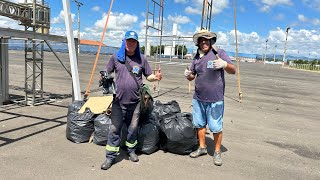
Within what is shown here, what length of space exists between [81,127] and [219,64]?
2.61 meters

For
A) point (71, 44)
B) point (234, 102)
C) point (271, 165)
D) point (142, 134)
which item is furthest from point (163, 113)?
point (234, 102)

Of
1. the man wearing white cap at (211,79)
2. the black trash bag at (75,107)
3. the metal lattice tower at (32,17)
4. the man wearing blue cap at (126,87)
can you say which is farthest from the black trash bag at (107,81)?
the metal lattice tower at (32,17)

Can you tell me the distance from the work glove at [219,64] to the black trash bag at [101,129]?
2.04m

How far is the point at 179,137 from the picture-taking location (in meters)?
5.07

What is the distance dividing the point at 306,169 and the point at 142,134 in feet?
A: 8.67

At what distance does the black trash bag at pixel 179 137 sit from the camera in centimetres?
508

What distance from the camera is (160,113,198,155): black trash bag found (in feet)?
16.7

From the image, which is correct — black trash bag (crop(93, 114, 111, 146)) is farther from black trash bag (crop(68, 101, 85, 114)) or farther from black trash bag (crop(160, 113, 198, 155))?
black trash bag (crop(160, 113, 198, 155))

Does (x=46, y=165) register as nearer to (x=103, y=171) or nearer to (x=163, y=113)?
(x=103, y=171)

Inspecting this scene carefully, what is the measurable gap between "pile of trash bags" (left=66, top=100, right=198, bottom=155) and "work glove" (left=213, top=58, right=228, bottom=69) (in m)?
1.19

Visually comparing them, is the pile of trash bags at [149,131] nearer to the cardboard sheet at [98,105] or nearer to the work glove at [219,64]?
Result: the cardboard sheet at [98,105]

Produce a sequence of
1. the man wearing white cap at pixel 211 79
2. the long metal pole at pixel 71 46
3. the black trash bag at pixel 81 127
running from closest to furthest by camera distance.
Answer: the man wearing white cap at pixel 211 79, the black trash bag at pixel 81 127, the long metal pole at pixel 71 46

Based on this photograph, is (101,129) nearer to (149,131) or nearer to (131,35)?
(149,131)

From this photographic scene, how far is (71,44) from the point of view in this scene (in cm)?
692
